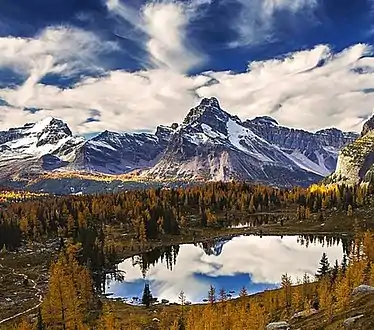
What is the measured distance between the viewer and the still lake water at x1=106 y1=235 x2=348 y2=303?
13850 centimetres

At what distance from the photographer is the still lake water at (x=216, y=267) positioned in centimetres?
13850

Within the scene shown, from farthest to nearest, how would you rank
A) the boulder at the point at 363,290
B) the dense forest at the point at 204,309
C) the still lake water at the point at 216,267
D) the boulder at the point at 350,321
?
the still lake water at the point at 216,267, the dense forest at the point at 204,309, the boulder at the point at 363,290, the boulder at the point at 350,321

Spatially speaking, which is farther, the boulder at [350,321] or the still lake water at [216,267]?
the still lake water at [216,267]

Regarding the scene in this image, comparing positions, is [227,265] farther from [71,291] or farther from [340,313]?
[340,313]

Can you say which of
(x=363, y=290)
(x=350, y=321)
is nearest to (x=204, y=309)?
(x=363, y=290)

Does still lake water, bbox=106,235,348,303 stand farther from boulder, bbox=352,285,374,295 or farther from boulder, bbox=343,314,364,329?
boulder, bbox=343,314,364,329

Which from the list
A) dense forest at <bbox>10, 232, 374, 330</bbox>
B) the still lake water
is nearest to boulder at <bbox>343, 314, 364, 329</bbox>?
dense forest at <bbox>10, 232, 374, 330</bbox>

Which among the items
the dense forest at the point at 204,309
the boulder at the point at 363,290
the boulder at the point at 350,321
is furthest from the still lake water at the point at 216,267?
the boulder at the point at 350,321

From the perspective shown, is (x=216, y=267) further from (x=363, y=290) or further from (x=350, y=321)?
(x=350, y=321)

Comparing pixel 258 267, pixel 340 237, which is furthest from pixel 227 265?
pixel 340 237

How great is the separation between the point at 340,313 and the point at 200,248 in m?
138

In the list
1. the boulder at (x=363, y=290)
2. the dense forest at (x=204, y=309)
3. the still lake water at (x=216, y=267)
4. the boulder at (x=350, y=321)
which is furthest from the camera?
the still lake water at (x=216, y=267)

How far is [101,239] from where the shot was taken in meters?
188

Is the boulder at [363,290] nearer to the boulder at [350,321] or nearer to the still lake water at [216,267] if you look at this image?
the boulder at [350,321]
